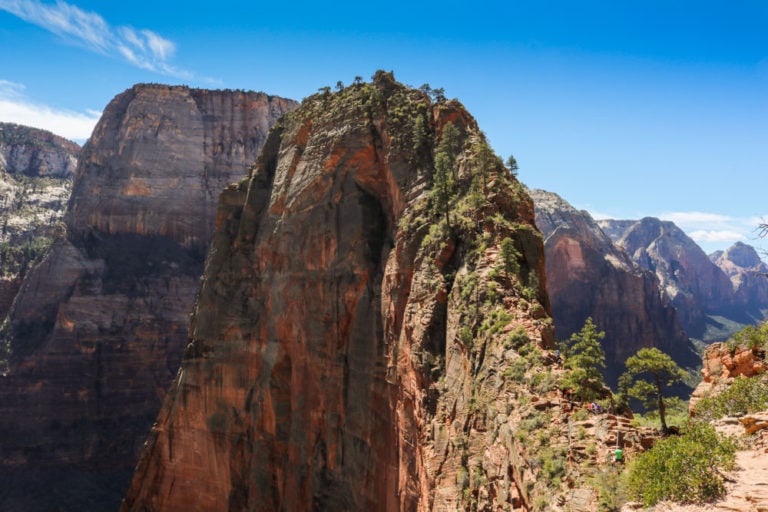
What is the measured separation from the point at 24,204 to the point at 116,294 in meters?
78.7

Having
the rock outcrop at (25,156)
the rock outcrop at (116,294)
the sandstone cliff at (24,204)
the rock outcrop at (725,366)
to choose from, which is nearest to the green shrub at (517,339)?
the rock outcrop at (725,366)

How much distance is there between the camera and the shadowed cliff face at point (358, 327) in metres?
27.2

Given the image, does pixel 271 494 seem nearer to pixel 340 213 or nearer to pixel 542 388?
pixel 340 213

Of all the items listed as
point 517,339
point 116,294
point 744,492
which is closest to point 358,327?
point 517,339

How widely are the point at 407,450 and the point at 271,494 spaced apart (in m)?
19.2

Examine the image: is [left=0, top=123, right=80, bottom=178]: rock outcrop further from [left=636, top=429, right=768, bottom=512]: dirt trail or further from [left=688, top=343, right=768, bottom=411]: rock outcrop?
[left=636, top=429, right=768, bottom=512]: dirt trail

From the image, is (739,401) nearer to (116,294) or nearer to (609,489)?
(609,489)

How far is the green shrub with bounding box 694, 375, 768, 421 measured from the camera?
2481cm

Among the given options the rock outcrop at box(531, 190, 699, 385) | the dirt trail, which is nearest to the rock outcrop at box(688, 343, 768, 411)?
the dirt trail

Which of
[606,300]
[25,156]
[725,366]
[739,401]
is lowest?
[739,401]

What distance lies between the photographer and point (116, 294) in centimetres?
11606

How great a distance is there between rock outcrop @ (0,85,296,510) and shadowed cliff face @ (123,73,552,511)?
54.3 metres

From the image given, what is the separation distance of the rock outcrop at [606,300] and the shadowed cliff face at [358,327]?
313 ft

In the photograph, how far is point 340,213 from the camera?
43219mm
